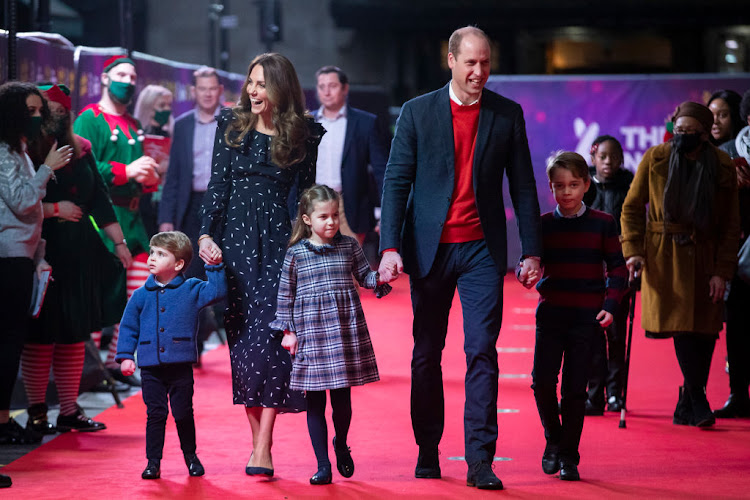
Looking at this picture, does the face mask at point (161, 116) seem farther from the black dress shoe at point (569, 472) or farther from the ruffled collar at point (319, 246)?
the black dress shoe at point (569, 472)

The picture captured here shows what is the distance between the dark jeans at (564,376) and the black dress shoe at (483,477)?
405 mm

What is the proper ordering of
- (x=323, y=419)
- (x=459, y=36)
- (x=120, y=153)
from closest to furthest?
(x=459, y=36) → (x=323, y=419) → (x=120, y=153)

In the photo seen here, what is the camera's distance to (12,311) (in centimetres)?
527

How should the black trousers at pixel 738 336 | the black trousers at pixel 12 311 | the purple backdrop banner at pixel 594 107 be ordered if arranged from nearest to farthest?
1. the black trousers at pixel 12 311
2. the black trousers at pixel 738 336
3. the purple backdrop banner at pixel 594 107

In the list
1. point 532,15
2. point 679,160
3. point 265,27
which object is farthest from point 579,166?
point 532,15

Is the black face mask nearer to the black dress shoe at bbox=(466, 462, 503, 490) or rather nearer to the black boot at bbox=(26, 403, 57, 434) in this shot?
the black dress shoe at bbox=(466, 462, 503, 490)

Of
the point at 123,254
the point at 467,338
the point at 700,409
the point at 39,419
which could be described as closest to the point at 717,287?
the point at 700,409

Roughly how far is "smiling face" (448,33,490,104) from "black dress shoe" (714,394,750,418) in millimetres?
2528

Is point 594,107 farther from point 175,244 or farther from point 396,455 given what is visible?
point 175,244

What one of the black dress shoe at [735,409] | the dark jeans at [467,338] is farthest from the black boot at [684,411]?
the dark jeans at [467,338]

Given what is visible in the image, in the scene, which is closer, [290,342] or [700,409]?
[290,342]

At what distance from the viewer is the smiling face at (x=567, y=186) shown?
15.7ft

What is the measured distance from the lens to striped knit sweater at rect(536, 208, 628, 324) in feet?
15.7

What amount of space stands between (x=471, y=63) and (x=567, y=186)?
70 centimetres
